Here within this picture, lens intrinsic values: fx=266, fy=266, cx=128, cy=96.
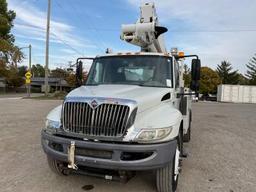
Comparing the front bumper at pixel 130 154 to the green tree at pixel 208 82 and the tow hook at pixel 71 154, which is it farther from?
the green tree at pixel 208 82

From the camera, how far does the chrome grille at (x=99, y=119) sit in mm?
3393

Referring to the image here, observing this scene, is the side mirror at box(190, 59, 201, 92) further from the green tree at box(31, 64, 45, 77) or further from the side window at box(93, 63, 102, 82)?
the green tree at box(31, 64, 45, 77)

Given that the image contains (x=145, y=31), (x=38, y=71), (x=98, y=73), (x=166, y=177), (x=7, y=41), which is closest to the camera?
(x=166, y=177)

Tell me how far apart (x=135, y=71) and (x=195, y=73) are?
106cm

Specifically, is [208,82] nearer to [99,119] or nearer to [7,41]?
[7,41]

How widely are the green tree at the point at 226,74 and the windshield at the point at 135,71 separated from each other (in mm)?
72004

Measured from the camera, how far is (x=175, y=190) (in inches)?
159

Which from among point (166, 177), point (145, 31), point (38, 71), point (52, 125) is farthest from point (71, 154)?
point (38, 71)

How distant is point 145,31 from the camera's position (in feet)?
19.5

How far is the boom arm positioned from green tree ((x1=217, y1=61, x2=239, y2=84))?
230 feet

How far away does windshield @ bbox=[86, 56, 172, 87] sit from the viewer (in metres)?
4.62

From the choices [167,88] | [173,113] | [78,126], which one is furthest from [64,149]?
[167,88]

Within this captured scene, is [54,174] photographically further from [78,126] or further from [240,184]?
[240,184]

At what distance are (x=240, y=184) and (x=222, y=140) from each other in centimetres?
369
